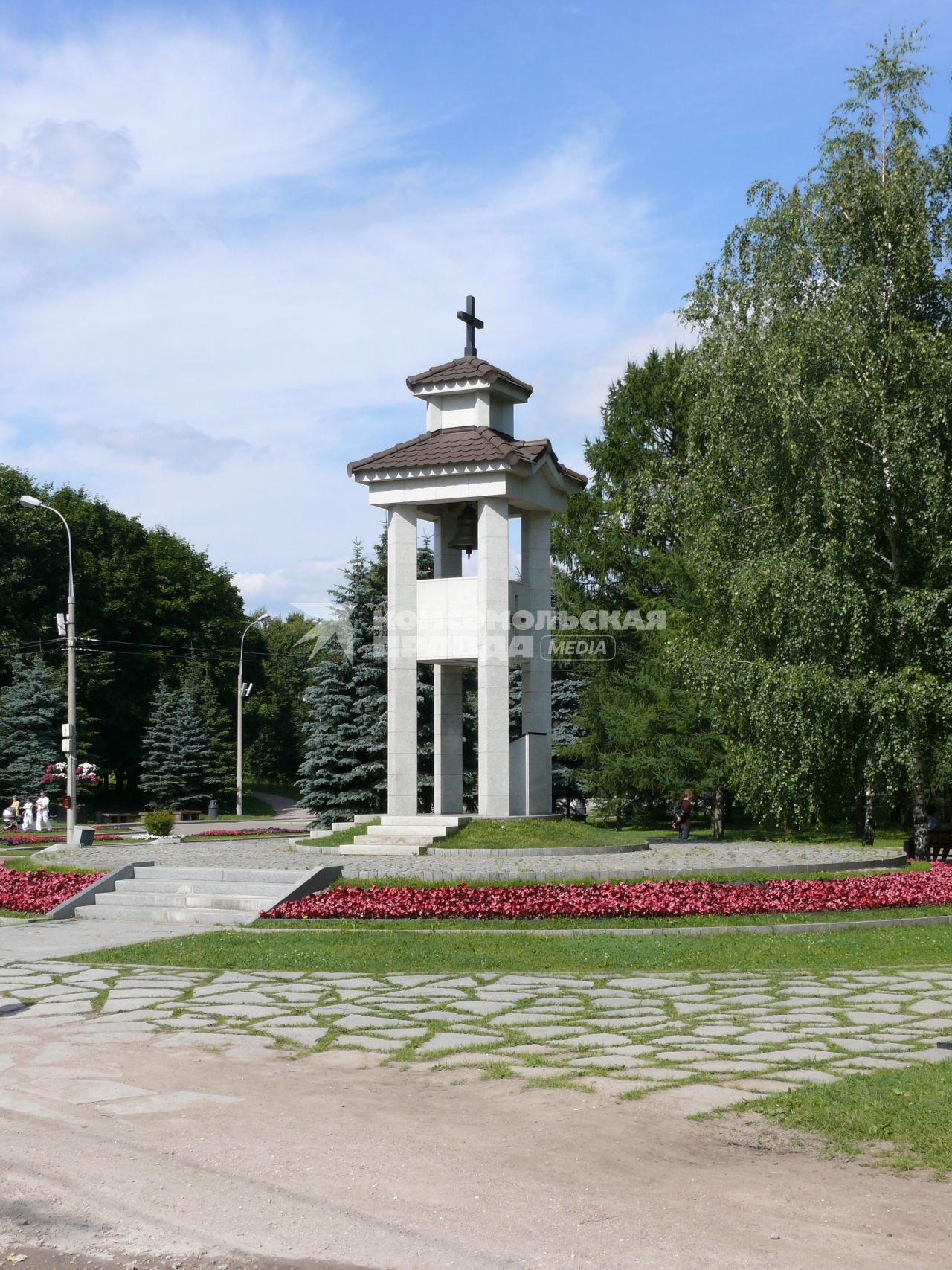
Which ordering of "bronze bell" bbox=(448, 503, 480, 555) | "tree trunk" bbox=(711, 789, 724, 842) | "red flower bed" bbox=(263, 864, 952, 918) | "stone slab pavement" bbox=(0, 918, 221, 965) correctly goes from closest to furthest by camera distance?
"stone slab pavement" bbox=(0, 918, 221, 965) → "red flower bed" bbox=(263, 864, 952, 918) → "bronze bell" bbox=(448, 503, 480, 555) → "tree trunk" bbox=(711, 789, 724, 842)

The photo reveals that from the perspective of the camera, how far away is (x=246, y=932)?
13.9 meters

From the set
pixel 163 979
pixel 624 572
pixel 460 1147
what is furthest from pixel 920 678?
pixel 624 572

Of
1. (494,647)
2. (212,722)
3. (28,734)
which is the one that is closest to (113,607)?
(212,722)

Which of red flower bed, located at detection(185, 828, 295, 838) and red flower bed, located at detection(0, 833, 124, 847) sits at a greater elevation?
red flower bed, located at detection(0, 833, 124, 847)

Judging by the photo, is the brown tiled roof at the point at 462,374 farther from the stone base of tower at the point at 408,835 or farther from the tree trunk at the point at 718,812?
the tree trunk at the point at 718,812

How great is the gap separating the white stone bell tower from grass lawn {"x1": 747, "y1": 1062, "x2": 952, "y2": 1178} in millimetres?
15401

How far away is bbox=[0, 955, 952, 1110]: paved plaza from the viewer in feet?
23.9

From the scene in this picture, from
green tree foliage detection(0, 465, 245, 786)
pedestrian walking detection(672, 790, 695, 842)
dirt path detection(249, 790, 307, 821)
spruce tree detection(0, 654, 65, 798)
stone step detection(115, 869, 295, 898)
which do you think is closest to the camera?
stone step detection(115, 869, 295, 898)

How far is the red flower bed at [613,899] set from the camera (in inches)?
577

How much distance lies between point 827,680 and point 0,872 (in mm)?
13639

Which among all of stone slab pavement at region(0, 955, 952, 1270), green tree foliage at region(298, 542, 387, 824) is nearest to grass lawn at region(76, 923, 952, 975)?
stone slab pavement at region(0, 955, 952, 1270)

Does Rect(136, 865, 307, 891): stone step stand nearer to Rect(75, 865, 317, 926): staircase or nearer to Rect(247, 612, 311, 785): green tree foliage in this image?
Rect(75, 865, 317, 926): staircase

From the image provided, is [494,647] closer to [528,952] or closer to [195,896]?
[195,896]

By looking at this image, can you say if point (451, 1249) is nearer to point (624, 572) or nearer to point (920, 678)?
point (920, 678)
